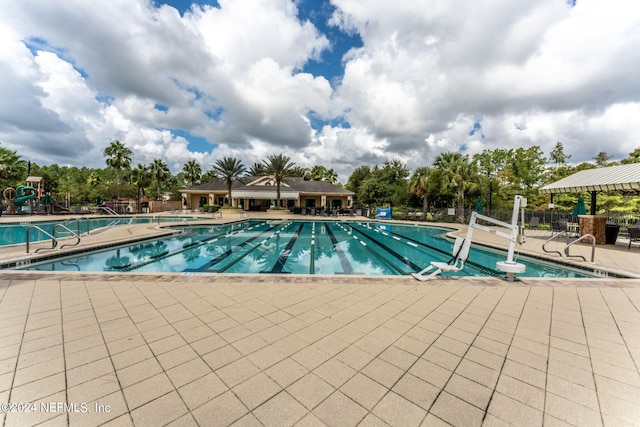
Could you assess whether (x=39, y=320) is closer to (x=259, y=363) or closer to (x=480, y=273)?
(x=259, y=363)

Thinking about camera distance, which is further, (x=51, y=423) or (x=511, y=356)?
(x=511, y=356)

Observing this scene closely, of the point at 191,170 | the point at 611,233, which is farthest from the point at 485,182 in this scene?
the point at 191,170

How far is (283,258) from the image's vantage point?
1005 cm

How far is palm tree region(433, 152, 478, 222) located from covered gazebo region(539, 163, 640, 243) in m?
10.9

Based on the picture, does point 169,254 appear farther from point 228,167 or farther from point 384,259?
point 228,167

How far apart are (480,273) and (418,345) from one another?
645cm

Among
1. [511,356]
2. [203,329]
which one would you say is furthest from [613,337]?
[203,329]

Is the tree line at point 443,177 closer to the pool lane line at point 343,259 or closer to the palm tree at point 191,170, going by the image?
the palm tree at point 191,170

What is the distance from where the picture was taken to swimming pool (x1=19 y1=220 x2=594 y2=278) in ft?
26.9

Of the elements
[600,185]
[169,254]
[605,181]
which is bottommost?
[169,254]

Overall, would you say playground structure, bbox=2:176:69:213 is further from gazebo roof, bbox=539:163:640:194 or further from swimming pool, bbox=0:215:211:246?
gazebo roof, bbox=539:163:640:194

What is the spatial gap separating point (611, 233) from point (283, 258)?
1574cm

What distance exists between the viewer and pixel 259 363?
8.89 ft

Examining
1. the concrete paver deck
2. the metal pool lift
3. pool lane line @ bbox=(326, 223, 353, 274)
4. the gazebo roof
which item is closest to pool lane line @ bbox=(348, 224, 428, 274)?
pool lane line @ bbox=(326, 223, 353, 274)
